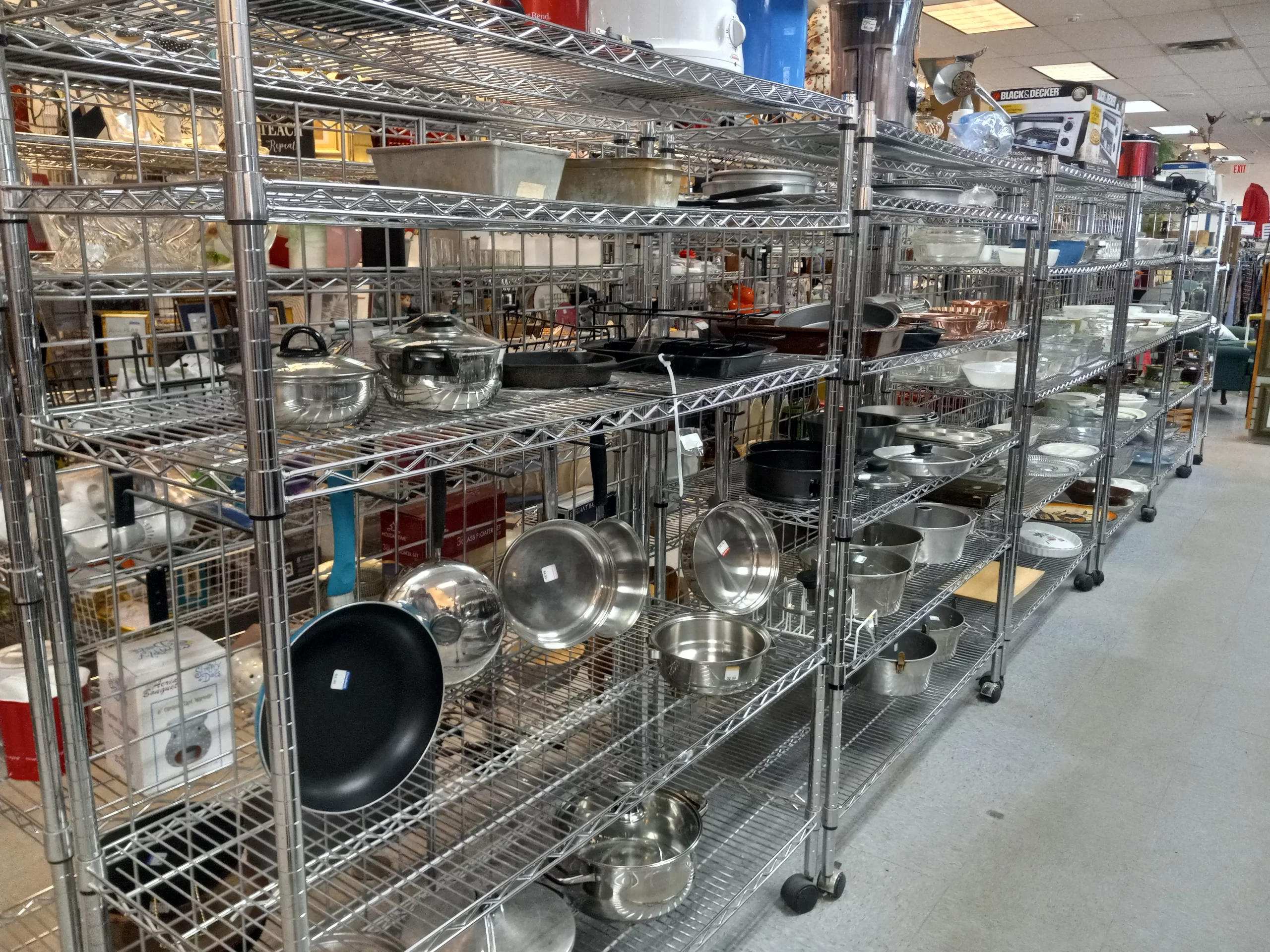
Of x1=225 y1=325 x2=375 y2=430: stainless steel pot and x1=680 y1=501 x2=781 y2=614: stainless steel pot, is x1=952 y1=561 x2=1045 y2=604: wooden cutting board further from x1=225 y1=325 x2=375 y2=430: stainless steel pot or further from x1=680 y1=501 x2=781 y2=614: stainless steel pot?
x1=225 y1=325 x2=375 y2=430: stainless steel pot

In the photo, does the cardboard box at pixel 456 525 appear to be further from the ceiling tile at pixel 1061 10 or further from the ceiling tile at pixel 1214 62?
the ceiling tile at pixel 1214 62

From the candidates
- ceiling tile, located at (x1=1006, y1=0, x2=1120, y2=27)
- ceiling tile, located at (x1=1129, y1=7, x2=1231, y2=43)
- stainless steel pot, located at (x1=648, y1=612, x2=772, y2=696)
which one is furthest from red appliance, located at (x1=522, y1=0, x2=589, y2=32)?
Answer: ceiling tile, located at (x1=1129, y1=7, x2=1231, y2=43)

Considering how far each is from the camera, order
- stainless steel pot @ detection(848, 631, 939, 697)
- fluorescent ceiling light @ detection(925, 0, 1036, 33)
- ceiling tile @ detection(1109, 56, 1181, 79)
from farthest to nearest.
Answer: ceiling tile @ detection(1109, 56, 1181, 79), fluorescent ceiling light @ detection(925, 0, 1036, 33), stainless steel pot @ detection(848, 631, 939, 697)

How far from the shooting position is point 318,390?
1.19 meters

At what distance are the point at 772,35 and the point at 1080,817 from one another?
205 centimetres

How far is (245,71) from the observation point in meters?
0.89

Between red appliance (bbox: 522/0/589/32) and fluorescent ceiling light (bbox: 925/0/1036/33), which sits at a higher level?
fluorescent ceiling light (bbox: 925/0/1036/33)

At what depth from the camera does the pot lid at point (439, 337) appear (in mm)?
1376

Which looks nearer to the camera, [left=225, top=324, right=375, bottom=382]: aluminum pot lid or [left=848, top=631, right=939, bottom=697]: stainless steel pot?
[left=225, top=324, right=375, bottom=382]: aluminum pot lid

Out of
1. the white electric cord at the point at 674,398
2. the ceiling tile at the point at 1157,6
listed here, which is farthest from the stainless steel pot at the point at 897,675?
the ceiling tile at the point at 1157,6

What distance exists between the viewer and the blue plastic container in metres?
1.85

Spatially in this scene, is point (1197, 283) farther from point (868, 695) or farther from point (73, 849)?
point (73, 849)

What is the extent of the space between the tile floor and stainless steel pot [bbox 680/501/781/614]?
2.13ft

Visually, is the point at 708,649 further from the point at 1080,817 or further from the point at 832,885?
the point at 1080,817
